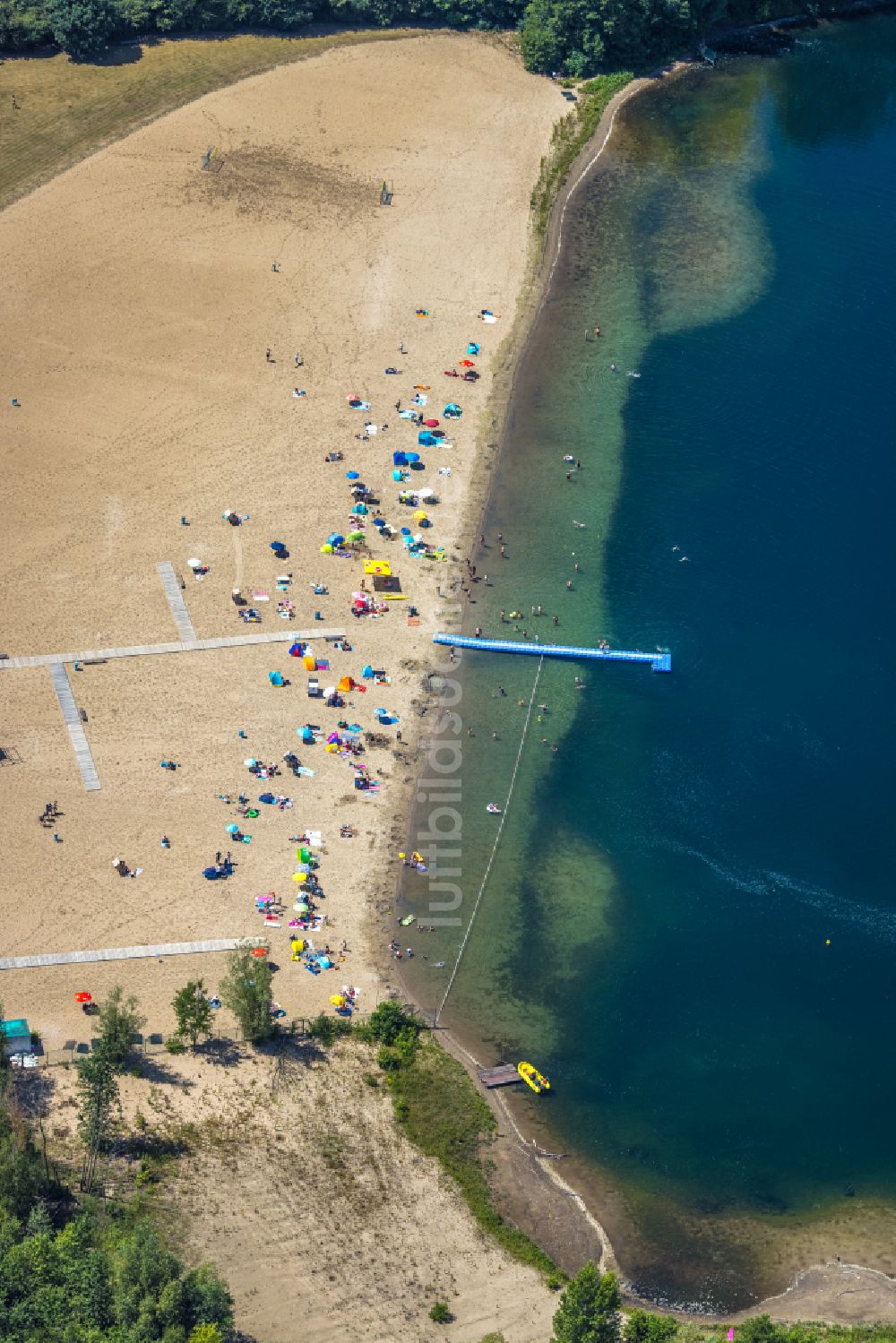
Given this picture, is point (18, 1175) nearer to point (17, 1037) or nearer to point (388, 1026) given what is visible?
point (17, 1037)

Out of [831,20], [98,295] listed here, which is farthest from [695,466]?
[831,20]

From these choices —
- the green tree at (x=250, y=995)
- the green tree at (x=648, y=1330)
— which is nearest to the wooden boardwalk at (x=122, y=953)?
the green tree at (x=250, y=995)

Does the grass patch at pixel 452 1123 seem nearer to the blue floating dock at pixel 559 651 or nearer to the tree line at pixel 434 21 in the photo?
the blue floating dock at pixel 559 651

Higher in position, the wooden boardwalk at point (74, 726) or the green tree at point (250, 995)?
the wooden boardwalk at point (74, 726)

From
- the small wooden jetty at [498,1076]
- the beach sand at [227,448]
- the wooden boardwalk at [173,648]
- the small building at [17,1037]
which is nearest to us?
the small building at [17,1037]

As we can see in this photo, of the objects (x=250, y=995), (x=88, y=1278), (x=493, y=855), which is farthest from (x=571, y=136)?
(x=88, y=1278)

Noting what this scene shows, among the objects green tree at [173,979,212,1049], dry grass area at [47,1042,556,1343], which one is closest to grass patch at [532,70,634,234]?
green tree at [173,979,212,1049]
